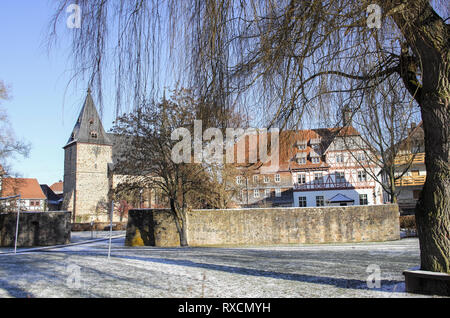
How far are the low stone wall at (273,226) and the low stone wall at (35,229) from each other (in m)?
4.75

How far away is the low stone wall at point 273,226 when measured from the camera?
21672 mm

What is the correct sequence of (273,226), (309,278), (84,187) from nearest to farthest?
1. (309,278)
2. (273,226)
3. (84,187)

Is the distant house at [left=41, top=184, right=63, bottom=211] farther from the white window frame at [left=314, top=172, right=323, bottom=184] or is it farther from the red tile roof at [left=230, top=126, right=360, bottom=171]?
the red tile roof at [left=230, top=126, right=360, bottom=171]

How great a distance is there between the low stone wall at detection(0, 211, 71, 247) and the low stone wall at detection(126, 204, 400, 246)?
475cm

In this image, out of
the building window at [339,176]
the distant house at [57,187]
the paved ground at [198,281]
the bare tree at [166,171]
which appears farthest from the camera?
the distant house at [57,187]

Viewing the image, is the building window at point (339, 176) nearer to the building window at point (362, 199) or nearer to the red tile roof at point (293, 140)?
the building window at point (362, 199)

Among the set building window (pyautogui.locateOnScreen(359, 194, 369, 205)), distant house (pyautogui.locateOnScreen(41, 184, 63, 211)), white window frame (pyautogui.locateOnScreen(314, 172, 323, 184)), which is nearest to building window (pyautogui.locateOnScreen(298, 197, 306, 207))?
white window frame (pyautogui.locateOnScreen(314, 172, 323, 184))

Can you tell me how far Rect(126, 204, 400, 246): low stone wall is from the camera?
21.7 meters

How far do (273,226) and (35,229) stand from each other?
45.9 feet

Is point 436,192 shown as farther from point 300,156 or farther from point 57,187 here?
point 57,187

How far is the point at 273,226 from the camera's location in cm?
2202

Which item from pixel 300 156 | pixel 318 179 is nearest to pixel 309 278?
pixel 300 156

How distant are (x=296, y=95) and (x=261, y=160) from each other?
94 centimetres

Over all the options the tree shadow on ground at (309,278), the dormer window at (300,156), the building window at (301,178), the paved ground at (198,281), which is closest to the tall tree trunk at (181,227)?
the dormer window at (300,156)
